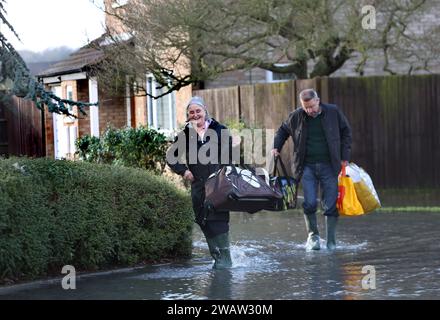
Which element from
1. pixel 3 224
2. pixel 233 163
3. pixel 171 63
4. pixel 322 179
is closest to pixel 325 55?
pixel 171 63

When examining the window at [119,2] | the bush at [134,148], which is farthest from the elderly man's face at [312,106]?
the window at [119,2]

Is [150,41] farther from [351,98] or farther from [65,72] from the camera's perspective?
[65,72]

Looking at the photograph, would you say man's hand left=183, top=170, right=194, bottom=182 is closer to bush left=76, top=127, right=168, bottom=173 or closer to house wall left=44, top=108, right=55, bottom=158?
bush left=76, top=127, right=168, bottom=173

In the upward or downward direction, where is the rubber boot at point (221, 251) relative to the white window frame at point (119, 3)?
downward

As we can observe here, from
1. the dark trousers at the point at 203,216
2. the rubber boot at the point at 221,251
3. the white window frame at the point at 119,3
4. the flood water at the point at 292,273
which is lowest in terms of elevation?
the flood water at the point at 292,273

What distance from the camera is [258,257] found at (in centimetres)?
1116

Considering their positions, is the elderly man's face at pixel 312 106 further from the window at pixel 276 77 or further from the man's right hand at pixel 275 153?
the window at pixel 276 77

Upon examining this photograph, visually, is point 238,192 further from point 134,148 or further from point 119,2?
point 119,2

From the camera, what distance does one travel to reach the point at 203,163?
10156mm

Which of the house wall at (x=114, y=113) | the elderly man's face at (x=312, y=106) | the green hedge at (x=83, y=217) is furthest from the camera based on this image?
the house wall at (x=114, y=113)

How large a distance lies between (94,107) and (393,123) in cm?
958

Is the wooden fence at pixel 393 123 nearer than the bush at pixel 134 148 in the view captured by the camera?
Yes

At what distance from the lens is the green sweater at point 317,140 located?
38.0ft

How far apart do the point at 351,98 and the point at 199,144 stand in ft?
23.2
